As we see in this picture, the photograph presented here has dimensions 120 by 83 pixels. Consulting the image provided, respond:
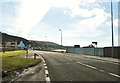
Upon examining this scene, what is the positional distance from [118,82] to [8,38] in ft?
591

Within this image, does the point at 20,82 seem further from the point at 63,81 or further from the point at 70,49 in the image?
the point at 70,49

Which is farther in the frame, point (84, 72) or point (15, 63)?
point (15, 63)

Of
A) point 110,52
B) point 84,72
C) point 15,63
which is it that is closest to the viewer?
point 84,72

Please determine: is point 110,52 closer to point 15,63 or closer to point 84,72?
point 15,63

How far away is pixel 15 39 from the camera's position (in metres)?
196

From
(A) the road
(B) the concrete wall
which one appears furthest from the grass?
(B) the concrete wall

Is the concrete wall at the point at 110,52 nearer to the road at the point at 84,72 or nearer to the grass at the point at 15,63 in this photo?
the grass at the point at 15,63

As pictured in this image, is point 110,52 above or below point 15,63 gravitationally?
above

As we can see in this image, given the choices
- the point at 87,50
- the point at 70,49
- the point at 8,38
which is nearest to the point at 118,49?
the point at 87,50

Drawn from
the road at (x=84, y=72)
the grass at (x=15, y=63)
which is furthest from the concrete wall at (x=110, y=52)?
the road at (x=84, y=72)

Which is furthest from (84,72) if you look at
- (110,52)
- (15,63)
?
(110,52)

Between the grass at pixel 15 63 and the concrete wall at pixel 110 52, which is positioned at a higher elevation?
the concrete wall at pixel 110 52

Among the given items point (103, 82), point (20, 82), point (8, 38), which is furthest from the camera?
point (8, 38)

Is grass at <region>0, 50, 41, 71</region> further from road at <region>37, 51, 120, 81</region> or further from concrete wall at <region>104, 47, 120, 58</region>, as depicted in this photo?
concrete wall at <region>104, 47, 120, 58</region>
